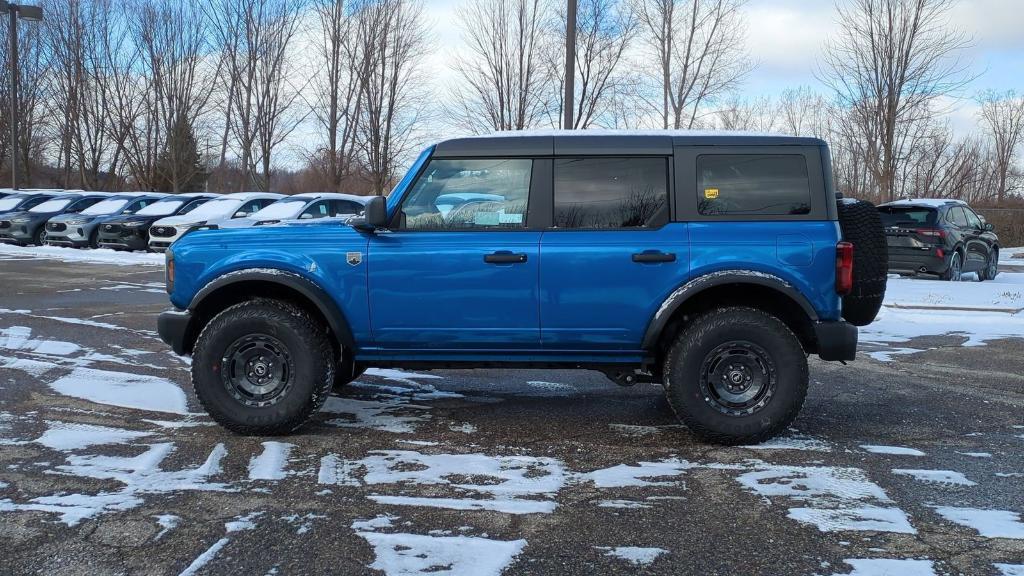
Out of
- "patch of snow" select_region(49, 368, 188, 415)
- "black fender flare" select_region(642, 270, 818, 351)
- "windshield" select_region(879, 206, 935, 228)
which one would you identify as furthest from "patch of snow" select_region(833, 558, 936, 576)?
"windshield" select_region(879, 206, 935, 228)

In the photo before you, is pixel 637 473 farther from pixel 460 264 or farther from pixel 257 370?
pixel 257 370

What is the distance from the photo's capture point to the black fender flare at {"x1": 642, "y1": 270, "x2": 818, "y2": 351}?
4.92 m

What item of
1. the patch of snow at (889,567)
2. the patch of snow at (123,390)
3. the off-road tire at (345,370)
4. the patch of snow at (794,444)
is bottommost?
the patch of snow at (889,567)

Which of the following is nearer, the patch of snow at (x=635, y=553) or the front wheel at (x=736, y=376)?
the patch of snow at (x=635, y=553)

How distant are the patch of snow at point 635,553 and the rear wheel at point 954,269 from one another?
1314cm

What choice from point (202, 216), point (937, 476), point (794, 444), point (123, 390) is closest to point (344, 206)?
point (202, 216)

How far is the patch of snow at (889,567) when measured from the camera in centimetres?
324

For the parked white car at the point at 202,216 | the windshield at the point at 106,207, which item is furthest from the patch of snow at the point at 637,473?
the windshield at the point at 106,207

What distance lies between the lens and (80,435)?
5.06m

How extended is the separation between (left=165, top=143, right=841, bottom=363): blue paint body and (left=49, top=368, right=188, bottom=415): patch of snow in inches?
43.6

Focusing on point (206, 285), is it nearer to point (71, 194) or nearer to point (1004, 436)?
point (1004, 436)

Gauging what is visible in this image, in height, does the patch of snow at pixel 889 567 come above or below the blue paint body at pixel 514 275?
below

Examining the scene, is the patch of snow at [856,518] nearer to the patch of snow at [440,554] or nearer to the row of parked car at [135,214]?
the patch of snow at [440,554]

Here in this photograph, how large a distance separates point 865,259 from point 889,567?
99.3 inches
